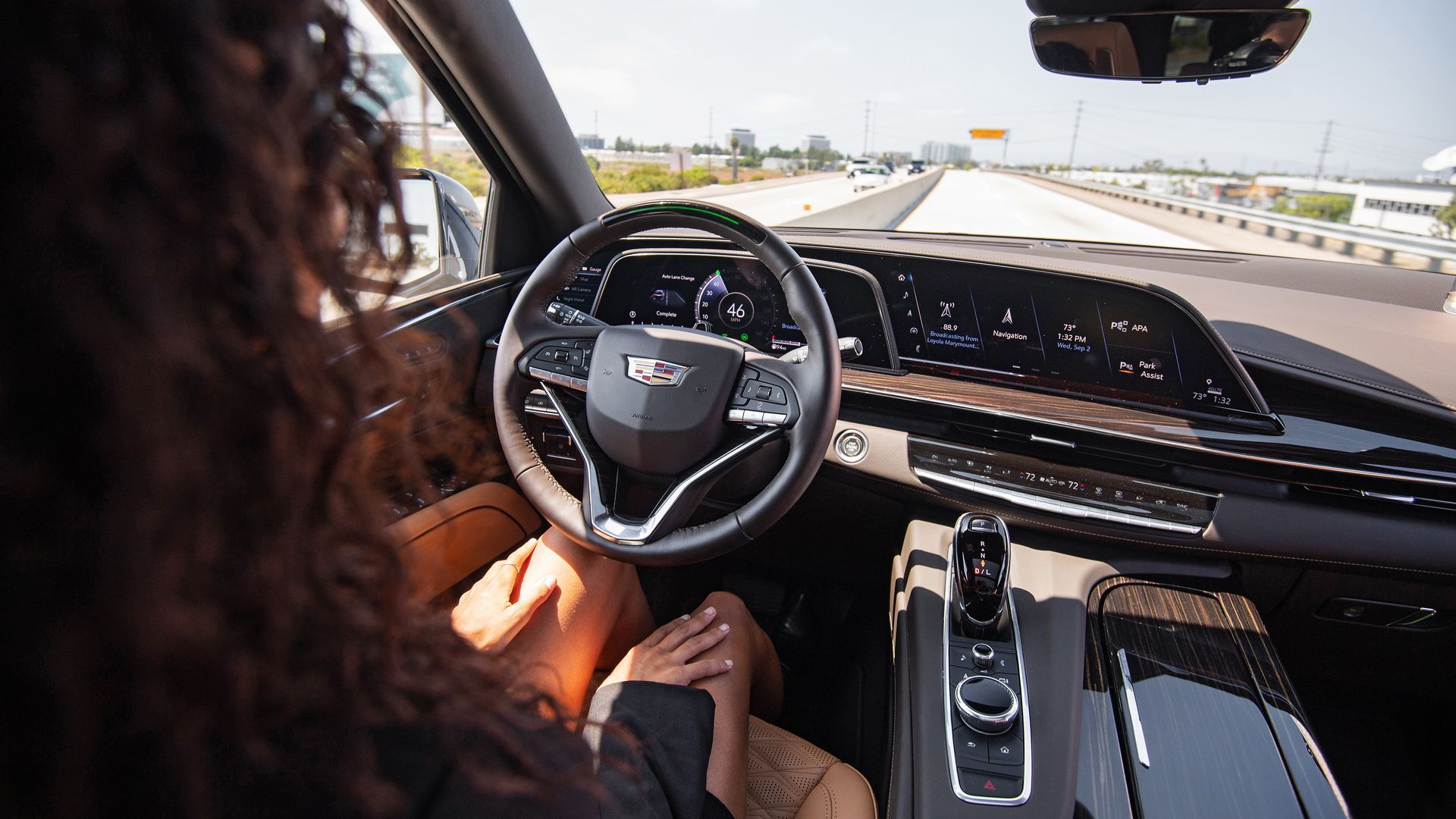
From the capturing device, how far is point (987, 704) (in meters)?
1.64

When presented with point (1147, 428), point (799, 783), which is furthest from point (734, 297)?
point (799, 783)

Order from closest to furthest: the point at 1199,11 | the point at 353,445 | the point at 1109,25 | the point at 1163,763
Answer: the point at 353,445 < the point at 1163,763 < the point at 1199,11 < the point at 1109,25

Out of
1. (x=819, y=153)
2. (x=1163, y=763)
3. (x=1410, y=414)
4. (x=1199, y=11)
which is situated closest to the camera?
(x=1163, y=763)

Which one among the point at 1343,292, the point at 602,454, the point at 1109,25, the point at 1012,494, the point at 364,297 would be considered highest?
the point at 1109,25

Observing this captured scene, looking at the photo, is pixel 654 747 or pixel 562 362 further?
pixel 562 362

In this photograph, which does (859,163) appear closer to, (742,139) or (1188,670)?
(742,139)

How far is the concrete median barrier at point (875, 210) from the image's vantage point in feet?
12.2

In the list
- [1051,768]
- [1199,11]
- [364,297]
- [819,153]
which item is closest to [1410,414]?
[1199,11]

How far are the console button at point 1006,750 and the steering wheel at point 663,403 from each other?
0.66 metres

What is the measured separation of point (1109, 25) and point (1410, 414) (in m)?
1.24

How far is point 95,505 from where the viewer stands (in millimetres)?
535

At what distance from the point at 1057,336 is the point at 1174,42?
0.81 m

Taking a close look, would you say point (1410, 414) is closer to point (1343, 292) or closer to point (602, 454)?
point (1343, 292)

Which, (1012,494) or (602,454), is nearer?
(602,454)
